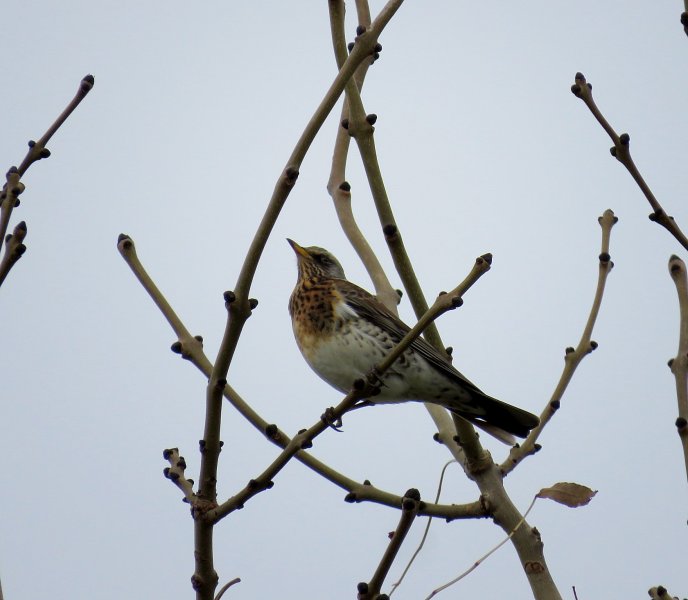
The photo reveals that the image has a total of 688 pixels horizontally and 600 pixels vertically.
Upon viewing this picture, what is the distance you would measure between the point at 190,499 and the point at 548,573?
1632 millimetres

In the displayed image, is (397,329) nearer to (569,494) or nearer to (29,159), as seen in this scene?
(569,494)

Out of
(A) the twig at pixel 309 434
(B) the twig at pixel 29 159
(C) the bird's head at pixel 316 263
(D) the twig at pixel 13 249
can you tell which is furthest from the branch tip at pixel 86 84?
(C) the bird's head at pixel 316 263

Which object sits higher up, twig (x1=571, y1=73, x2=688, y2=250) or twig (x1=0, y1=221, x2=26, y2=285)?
twig (x1=571, y1=73, x2=688, y2=250)

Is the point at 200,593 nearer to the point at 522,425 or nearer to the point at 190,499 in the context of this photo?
the point at 190,499

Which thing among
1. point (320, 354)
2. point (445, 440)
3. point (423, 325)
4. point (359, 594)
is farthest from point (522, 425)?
point (359, 594)

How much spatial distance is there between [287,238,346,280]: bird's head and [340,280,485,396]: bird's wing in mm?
909

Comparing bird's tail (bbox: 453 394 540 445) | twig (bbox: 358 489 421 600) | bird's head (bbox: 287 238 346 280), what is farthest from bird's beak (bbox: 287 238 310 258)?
twig (bbox: 358 489 421 600)

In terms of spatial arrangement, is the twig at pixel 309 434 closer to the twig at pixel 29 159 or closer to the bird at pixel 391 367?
the twig at pixel 29 159

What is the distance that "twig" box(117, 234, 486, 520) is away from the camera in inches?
155

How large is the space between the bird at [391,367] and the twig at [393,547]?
283 centimetres

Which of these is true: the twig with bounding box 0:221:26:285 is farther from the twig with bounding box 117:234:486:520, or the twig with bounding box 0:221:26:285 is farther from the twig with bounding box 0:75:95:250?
the twig with bounding box 117:234:486:520

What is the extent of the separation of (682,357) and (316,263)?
416 centimetres

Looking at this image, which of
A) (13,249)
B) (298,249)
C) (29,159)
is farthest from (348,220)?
(13,249)

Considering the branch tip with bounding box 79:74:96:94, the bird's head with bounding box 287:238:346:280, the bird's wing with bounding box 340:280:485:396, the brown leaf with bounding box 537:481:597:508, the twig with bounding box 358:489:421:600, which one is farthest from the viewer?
the bird's head with bounding box 287:238:346:280
